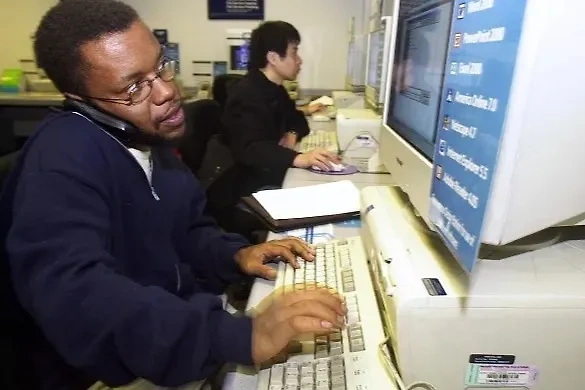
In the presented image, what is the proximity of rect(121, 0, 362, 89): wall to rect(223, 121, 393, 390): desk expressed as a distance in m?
2.40

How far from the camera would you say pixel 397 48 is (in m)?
1.09

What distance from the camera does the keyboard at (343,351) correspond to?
0.61 meters

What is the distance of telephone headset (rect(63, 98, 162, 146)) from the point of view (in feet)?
2.67

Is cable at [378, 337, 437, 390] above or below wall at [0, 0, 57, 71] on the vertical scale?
below

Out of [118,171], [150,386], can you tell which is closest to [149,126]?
[118,171]

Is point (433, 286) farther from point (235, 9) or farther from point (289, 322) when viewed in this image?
point (235, 9)

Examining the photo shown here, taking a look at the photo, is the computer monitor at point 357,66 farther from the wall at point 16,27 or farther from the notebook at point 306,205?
the wall at point 16,27

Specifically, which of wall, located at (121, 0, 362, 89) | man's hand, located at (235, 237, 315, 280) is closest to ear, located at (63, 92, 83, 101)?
man's hand, located at (235, 237, 315, 280)

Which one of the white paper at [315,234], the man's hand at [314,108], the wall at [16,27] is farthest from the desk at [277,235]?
the wall at [16,27]

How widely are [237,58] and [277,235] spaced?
297cm

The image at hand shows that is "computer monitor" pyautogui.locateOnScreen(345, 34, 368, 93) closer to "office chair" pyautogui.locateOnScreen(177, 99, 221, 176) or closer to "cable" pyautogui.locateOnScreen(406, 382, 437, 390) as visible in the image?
"office chair" pyautogui.locateOnScreen(177, 99, 221, 176)

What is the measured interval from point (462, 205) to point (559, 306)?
0.15 metres

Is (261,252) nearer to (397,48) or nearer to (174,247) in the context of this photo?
(174,247)

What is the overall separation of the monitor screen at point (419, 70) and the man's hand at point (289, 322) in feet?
0.95
